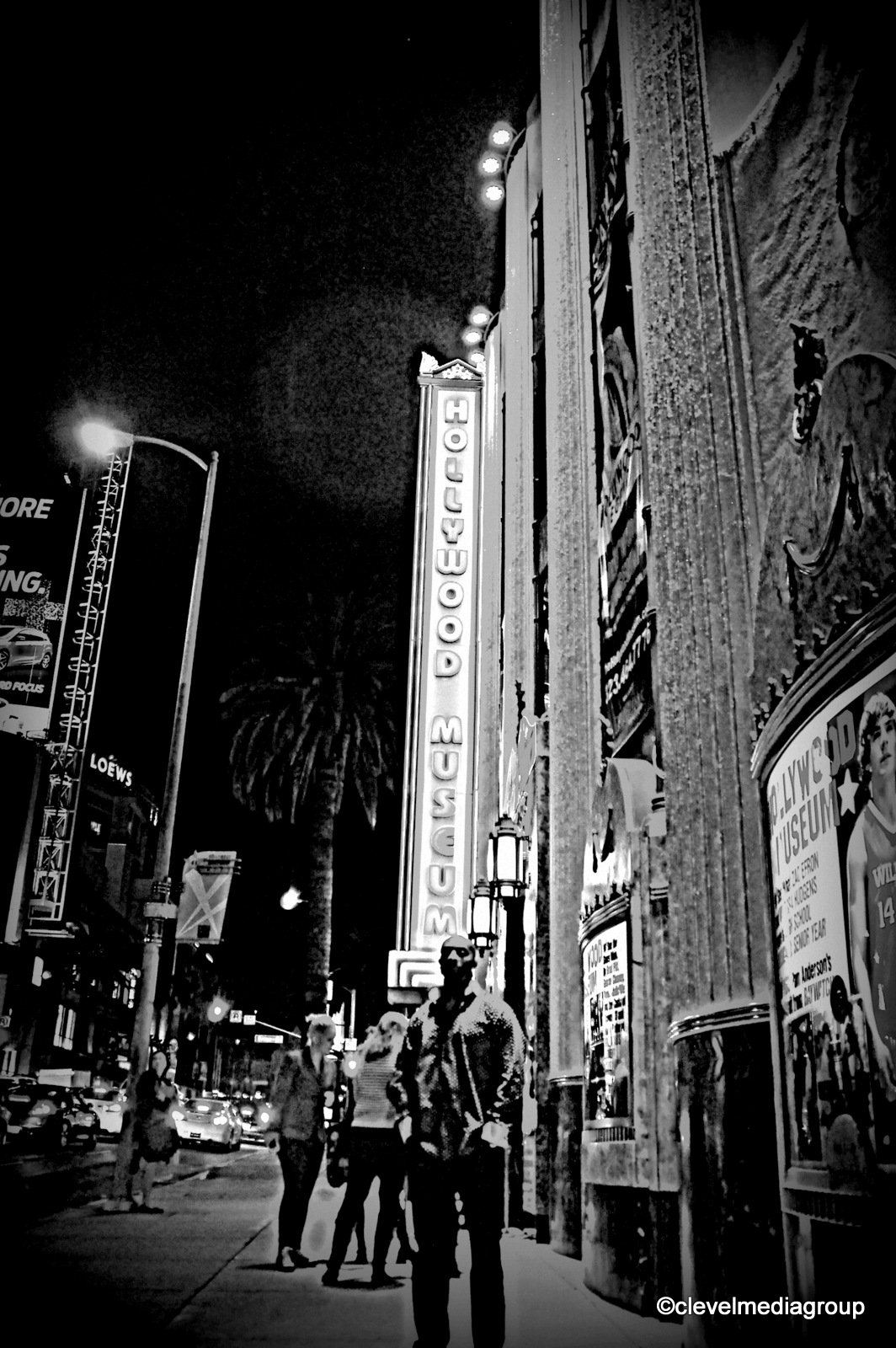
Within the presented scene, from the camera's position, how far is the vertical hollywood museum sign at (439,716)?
23.8 meters

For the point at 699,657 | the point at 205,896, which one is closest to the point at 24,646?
the point at 205,896

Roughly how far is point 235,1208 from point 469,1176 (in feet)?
31.8

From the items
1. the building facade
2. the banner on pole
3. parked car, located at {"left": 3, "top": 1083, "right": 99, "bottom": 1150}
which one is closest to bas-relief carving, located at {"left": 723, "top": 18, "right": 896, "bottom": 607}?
the building facade

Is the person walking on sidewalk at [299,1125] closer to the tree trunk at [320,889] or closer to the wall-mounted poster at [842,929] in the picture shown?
the wall-mounted poster at [842,929]

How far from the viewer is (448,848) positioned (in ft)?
78.3

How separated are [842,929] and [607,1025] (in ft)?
15.5

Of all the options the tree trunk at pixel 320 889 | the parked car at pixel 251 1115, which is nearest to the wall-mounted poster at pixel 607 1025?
the tree trunk at pixel 320 889

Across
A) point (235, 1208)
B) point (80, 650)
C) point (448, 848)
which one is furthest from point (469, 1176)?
point (80, 650)

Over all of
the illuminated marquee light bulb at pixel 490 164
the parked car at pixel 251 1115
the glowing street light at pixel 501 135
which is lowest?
the parked car at pixel 251 1115

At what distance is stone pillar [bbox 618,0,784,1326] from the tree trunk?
23.3 metres

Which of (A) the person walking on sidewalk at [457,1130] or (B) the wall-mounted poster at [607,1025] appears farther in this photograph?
(B) the wall-mounted poster at [607,1025]

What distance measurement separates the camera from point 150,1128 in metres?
13.9

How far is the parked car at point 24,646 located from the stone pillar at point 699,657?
24952 mm

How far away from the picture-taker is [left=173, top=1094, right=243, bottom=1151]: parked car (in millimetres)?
32406
